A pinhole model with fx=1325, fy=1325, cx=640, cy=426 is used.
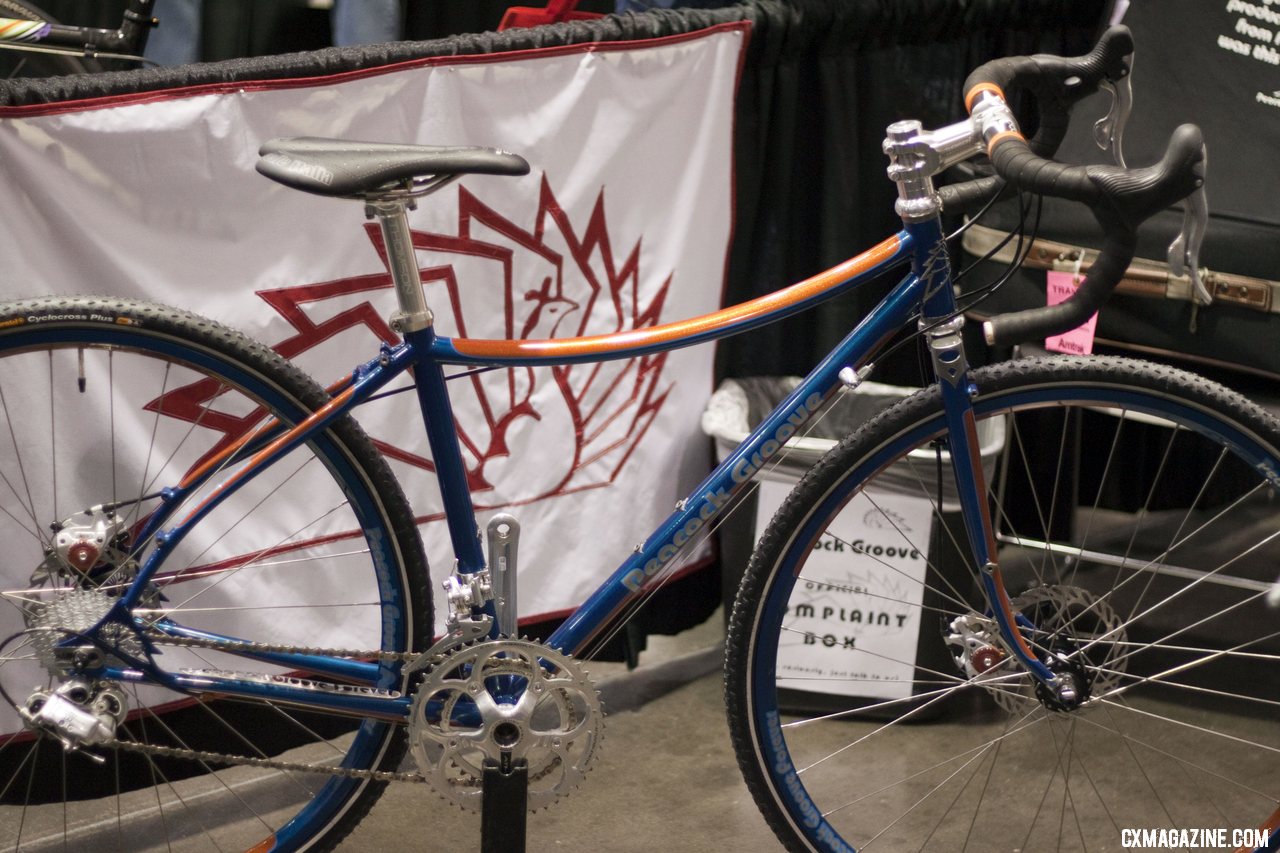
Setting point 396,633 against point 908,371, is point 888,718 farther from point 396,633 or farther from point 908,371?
point 396,633

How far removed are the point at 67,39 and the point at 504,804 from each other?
1.61 m

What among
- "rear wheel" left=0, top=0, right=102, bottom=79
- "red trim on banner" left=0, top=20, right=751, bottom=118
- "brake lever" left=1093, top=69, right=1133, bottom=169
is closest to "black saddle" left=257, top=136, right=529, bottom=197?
"red trim on banner" left=0, top=20, right=751, bottom=118

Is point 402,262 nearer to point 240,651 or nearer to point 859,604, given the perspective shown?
point 240,651

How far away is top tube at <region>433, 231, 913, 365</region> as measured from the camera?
173 centimetres

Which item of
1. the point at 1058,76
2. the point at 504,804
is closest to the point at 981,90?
the point at 1058,76

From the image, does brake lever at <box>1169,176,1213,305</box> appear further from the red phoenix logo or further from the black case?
the red phoenix logo

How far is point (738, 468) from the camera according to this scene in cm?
182

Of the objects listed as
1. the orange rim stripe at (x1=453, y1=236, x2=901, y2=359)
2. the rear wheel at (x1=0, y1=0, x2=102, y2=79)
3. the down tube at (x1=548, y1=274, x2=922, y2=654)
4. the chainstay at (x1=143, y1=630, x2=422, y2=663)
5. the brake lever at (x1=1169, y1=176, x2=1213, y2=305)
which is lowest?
the chainstay at (x1=143, y1=630, x2=422, y2=663)

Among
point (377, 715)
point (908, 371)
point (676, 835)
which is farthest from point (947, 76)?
point (377, 715)

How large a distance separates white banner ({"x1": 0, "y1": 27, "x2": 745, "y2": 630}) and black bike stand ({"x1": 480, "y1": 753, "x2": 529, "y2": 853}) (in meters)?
0.67

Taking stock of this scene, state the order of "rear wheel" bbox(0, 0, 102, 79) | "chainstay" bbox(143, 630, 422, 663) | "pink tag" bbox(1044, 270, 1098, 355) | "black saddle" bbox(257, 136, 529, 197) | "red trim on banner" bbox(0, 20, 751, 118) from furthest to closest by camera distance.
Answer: "rear wheel" bbox(0, 0, 102, 79)
"pink tag" bbox(1044, 270, 1098, 355)
"red trim on banner" bbox(0, 20, 751, 118)
"chainstay" bbox(143, 630, 422, 663)
"black saddle" bbox(257, 136, 529, 197)

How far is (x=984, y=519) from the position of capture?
183cm

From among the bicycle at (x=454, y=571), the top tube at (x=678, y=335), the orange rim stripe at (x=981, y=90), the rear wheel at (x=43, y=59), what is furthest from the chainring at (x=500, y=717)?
the rear wheel at (x=43, y=59)

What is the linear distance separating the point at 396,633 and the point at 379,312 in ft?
2.01
